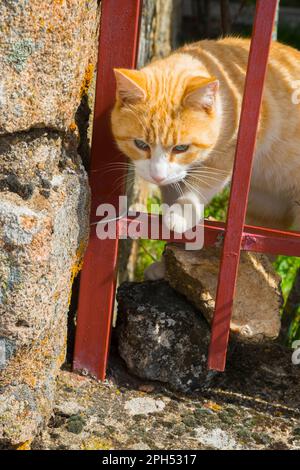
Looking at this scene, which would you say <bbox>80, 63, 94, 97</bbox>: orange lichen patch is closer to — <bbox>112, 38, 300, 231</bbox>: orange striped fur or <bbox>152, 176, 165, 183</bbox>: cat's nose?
<bbox>112, 38, 300, 231</bbox>: orange striped fur

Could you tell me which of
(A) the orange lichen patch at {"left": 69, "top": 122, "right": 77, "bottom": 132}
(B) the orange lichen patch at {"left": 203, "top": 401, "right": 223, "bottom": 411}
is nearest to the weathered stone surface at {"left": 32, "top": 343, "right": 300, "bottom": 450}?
(B) the orange lichen patch at {"left": 203, "top": 401, "right": 223, "bottom": 411}

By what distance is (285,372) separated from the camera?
233 centimetres

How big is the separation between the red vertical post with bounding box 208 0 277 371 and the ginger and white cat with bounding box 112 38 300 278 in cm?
13

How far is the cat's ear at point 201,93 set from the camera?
6.25ft

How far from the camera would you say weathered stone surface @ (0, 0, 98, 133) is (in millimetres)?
1570

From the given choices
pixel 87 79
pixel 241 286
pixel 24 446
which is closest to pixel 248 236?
pixel 241 286

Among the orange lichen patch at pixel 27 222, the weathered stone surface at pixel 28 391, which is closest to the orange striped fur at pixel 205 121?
the orange lichen patch at pixel 27 222

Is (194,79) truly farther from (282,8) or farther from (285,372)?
(282,8)

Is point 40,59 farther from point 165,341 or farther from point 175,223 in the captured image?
point 165,341

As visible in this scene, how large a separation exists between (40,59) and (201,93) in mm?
536

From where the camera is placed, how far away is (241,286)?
87.6 inches

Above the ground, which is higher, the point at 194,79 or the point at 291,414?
the point at 194,79

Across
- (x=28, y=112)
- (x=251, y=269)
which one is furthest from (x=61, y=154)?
(x=251, y=269)

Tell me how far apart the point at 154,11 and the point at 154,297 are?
180cm
